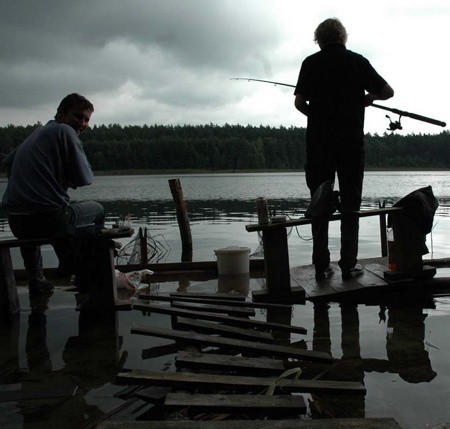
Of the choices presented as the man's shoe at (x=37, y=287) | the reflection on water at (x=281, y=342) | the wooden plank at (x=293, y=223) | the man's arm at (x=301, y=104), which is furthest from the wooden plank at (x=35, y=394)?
the man's arm at (x=301, y=104)

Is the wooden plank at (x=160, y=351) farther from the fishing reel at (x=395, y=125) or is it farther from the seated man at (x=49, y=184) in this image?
the fishing reel at (x=395, y=125)

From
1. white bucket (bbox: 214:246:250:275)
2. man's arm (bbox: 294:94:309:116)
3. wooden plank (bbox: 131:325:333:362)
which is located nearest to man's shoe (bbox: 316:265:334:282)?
white bucket (bbox: 214:246:250:275)

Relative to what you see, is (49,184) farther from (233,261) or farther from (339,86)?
(339,86)

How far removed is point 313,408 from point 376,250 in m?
11.8

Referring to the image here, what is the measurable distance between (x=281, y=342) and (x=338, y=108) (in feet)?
9.13

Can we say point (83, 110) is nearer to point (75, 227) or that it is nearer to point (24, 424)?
point (75, 227)

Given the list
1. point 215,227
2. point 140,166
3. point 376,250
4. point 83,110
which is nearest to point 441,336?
point 83,110

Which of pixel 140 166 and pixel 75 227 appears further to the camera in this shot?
pixel 140 166

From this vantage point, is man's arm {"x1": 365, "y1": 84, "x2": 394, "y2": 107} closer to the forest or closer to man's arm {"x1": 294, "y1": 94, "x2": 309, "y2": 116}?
man's arm {"x1": 294, "y1": 94, "x2": 309, "y2": 116}

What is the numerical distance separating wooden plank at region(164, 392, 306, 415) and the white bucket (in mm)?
4420

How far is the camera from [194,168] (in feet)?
398

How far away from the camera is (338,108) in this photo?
19.3 feet

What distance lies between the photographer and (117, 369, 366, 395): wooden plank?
3129 millimetres

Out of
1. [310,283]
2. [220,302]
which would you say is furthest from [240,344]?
[310,283]
